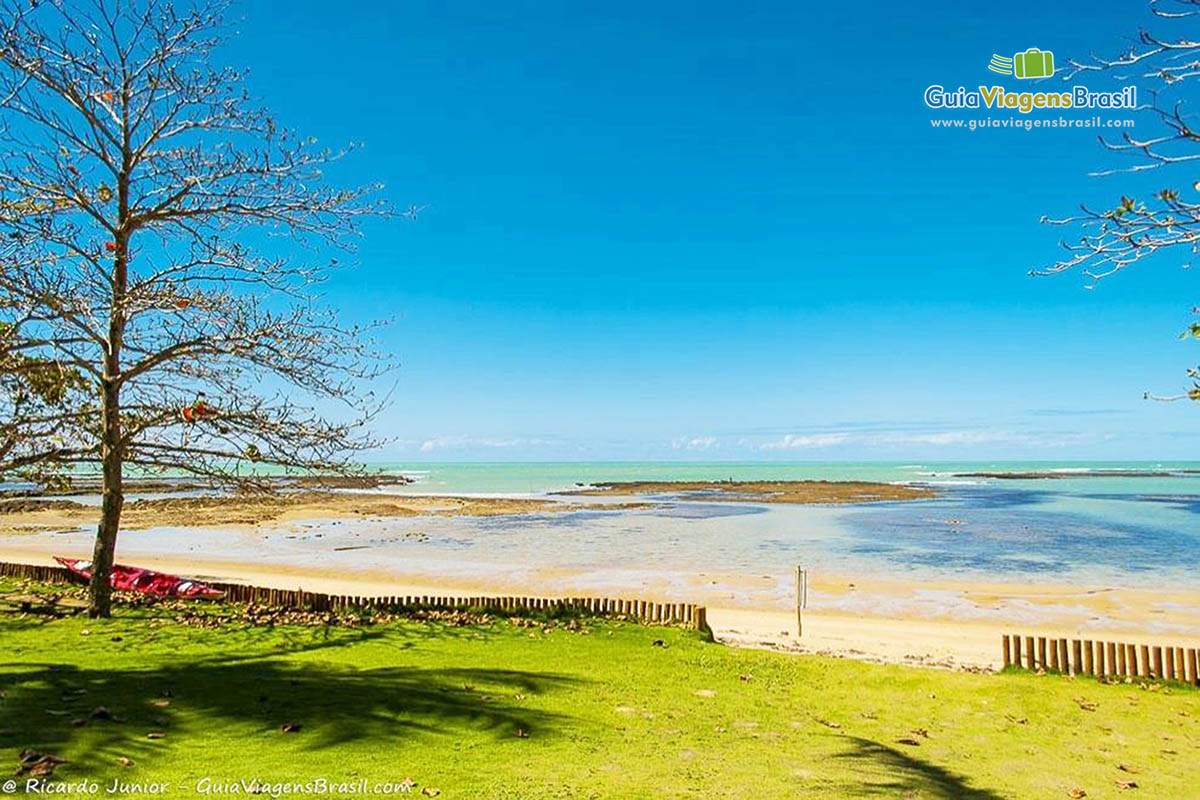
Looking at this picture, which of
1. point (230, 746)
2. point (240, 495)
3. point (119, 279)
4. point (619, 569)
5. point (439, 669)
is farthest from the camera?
point (619, 569)

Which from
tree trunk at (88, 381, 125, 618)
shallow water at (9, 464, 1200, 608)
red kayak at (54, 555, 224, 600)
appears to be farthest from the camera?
shallow water at (9, 464, 1200, 608)

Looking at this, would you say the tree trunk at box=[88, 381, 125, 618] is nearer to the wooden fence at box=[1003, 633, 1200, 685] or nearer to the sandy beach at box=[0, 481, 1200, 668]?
the sandy beach at box=[0, 481, 1200, 668]

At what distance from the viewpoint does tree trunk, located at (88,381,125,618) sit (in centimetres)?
1309

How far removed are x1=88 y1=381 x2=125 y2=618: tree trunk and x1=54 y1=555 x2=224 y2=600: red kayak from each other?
307 centimetres

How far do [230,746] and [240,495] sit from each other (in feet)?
26.9

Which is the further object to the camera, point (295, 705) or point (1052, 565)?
point (1052, 565)

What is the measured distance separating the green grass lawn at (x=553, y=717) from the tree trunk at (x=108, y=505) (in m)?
0.82

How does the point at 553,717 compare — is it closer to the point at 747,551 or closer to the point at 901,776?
the point at 901,776

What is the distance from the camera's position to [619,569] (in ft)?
105

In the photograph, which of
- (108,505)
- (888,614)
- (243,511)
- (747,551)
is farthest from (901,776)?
(243,511)

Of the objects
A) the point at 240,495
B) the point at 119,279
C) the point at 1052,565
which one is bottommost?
the point at 1052,565

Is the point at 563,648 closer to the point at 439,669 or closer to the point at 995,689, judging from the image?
the point at 439,669

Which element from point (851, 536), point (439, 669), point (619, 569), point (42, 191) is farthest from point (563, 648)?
point (851, 536)

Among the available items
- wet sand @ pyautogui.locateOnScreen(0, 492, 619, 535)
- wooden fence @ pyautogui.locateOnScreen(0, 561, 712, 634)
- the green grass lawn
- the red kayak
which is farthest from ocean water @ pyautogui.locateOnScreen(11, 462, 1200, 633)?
the green grass lawn
